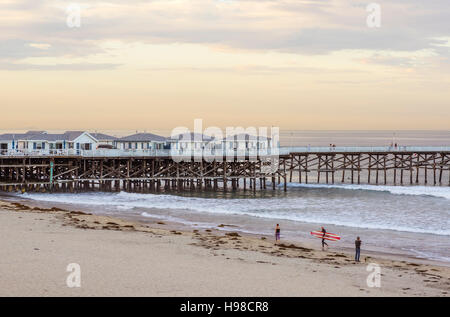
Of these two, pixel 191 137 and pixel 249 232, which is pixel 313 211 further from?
pixel 191 137

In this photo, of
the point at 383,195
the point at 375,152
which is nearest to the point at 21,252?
the point at 383,195

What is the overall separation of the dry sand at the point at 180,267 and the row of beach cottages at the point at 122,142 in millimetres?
25128

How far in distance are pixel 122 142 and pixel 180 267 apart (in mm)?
39215

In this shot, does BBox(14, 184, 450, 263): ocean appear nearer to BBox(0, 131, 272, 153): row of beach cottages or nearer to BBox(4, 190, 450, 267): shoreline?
BBox(4, 190, 450, 267): shoreline

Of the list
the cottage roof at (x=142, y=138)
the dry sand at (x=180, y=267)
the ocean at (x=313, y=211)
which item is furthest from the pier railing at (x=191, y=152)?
the dry sand at (x=180, y=267)

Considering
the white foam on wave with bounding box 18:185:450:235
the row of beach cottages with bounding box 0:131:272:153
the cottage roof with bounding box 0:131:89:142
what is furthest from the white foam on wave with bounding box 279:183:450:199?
the cottage roof with bounding box 0:131:89:142

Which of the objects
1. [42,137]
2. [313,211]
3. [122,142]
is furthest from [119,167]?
[313,211]

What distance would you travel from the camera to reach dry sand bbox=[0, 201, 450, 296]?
610 inches

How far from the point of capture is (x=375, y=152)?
59875mm

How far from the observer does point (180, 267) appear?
1828 cm
